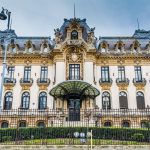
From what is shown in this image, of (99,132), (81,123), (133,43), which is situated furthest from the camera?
(133,43)

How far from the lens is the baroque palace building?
44.6m

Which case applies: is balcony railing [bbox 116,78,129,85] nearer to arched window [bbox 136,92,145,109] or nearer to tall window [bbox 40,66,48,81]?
arched window [bbox 136,92,145,109]

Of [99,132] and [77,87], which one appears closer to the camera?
[99,132]

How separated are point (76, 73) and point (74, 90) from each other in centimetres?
460

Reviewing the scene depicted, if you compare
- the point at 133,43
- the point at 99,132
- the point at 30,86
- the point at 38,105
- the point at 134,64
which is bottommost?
the point at 99,132

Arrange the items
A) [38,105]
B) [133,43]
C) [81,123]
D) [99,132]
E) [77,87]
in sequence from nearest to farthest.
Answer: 1. [99,132]
2. [81,123]
3. [77,87]
4. [38,105]
5. [133,43]

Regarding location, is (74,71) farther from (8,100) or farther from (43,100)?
(8,100)

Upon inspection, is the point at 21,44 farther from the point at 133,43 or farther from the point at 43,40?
the point at 133,43

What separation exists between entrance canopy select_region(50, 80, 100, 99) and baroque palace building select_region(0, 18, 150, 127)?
0.15 metres

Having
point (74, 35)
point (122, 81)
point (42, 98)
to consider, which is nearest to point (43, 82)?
point (42, 98)

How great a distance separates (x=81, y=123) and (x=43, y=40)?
2432cm

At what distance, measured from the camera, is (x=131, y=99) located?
148 ft

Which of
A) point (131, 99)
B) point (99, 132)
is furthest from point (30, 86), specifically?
point (99, 132)

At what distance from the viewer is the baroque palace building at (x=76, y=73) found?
146 feet
